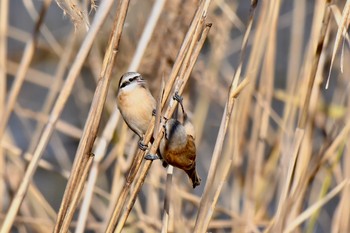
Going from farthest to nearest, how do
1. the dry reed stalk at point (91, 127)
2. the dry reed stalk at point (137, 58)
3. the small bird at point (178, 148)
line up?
the dry reed stalk at point (137, 58)
the small bird at point (178, 148)
the dry reed stalk at point (91, 127)

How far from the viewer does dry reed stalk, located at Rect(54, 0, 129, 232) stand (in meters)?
1.07

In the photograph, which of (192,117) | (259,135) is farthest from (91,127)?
(192,117)

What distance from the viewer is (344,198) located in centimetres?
152

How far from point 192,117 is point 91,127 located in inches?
34.0

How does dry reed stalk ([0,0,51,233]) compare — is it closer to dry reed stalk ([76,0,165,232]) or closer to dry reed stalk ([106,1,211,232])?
dry reed stalk ([76,0,165,232])

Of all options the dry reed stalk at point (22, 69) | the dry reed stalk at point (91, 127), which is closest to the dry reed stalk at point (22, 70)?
the dry reed stalk at point (22, 69)

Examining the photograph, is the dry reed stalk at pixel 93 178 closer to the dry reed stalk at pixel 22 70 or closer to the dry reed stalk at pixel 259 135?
the dry reed stalk at pixel 22 70

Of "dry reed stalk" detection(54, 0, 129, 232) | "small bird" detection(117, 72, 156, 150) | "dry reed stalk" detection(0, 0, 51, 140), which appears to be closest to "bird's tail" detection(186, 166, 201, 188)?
"small bird" detection(117, 72, 156, 150)

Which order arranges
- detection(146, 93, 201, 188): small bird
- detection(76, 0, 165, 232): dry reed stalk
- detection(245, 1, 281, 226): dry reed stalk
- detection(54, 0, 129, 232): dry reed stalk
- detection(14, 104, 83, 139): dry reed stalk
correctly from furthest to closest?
1. detection(14, 104, 83, 139): dry reed stalk
2. detection(245, 1, 281, 226): dry reed stalk
3. detection(76, 0, 165, 232): dry reed stalk
4. detection(146, 93, 201, 188): small bird
5. detection(54, 0, 129, 232): dry reed stalk

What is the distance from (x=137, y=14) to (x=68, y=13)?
889 mm

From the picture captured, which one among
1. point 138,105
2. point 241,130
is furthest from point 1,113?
point 241,130

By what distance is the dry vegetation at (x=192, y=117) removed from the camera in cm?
113

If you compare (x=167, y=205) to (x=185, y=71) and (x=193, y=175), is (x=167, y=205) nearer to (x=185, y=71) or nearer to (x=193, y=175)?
(x=193, y=175)

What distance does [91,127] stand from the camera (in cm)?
109
